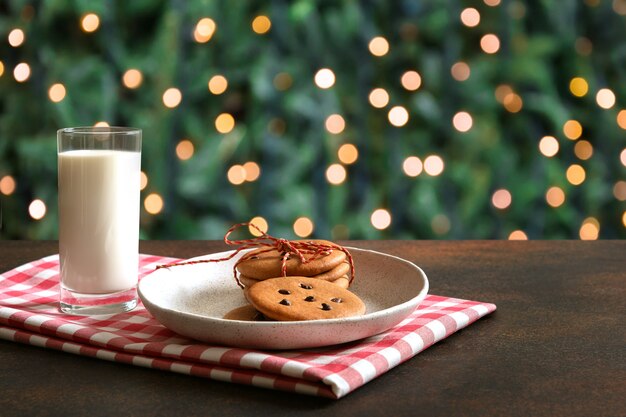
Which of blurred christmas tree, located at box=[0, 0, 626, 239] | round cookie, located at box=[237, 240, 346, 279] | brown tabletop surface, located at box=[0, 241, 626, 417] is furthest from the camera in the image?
blurred christmas tree, located at box=[0, 0, 626, 239]

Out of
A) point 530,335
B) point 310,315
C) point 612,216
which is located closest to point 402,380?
point 310,315

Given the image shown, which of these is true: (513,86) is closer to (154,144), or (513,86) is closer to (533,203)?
(533,203)

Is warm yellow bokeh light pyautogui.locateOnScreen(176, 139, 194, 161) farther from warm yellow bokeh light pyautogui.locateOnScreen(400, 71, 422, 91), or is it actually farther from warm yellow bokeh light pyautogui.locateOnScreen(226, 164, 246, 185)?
warm yellow bokeh light pyautogui.locateOnScreen(400, 71, 422, 91)

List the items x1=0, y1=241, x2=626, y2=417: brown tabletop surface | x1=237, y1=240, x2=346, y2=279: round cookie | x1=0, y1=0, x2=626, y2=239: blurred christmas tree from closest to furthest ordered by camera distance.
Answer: x1=0, y1=241, x2=626, y2=417: brown tabletop surface → x1=237, y1=240, x2=346, y2=279: round cookie → x1=0, y1=0, x2=626, y2=239: blurred christmas tree

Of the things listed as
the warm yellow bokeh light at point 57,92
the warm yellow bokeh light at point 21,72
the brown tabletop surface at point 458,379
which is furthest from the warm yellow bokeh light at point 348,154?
the brown tabletop surface at point 458,379

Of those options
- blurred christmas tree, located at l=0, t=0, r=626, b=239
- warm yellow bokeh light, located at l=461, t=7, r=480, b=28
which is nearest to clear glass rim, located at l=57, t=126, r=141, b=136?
blurred christmas tree, located at l=0, t=0, r=626, b=239

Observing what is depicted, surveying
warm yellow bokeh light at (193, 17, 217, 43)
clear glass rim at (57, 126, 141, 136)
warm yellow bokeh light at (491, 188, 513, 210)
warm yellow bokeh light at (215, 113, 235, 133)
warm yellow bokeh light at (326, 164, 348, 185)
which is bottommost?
warm yellow bokeh light at (491, 188, 513, 210)

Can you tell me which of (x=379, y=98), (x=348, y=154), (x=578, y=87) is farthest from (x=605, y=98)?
(x=348, y=154)

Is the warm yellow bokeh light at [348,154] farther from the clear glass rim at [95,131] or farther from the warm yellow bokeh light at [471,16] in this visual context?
the clear glass rim at [95,131]
